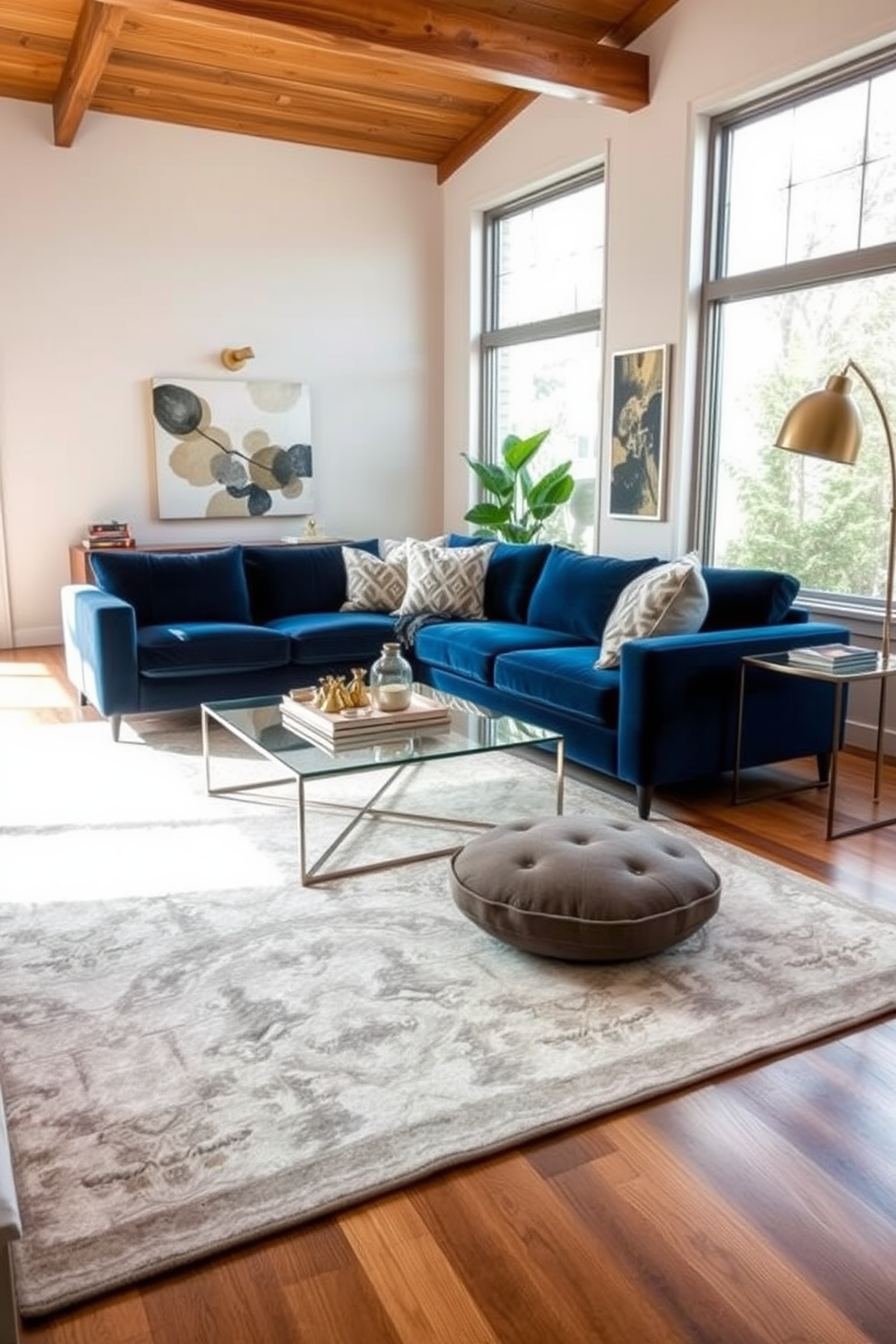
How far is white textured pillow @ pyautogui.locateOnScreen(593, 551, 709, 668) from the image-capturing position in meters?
3.83

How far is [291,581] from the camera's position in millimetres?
5398

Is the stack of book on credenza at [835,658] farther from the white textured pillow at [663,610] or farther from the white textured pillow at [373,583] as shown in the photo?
the white textured pillow at [373,583]

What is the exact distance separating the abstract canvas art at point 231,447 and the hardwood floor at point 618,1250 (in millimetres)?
5757

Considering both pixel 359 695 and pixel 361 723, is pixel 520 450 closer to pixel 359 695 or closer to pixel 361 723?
pixel 359 695

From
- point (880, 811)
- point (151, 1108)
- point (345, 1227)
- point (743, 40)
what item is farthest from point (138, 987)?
point (743, 40)

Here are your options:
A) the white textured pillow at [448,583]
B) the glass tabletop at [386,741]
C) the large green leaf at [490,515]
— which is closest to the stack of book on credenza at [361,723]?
the glass tabletop at [386,741]

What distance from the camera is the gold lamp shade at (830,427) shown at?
3445mm

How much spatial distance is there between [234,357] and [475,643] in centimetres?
345

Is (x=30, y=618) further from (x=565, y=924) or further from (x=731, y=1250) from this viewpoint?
(x=731, y=1250)

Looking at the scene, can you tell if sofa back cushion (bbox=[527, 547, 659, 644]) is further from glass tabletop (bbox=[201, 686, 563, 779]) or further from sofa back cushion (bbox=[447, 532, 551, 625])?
glass tabletop (bbox=[201, 686, 563, 779])

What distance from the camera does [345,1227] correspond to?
5.50 ft

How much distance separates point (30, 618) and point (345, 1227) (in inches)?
232

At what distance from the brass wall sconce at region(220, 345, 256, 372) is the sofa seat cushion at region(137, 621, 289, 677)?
279 centimetres

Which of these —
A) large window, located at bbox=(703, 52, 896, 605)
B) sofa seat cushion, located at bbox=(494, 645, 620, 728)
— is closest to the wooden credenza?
sofa seat cushion, located at bbox=(494, 645, 620, 728)
